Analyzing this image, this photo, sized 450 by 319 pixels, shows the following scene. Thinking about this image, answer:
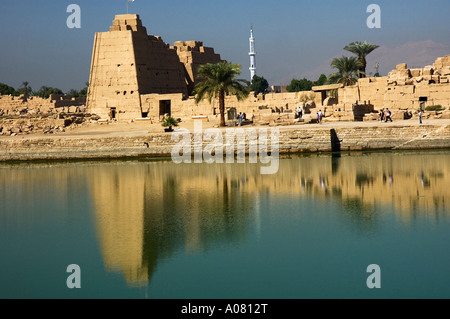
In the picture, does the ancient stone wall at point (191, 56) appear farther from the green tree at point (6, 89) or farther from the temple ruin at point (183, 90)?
the green tree at point (6, 89)

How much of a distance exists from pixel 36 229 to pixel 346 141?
1420cm

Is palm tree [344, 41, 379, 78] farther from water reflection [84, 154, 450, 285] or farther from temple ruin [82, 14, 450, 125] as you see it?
water reflection [84, 154, 450, 285]

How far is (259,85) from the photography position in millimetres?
77250

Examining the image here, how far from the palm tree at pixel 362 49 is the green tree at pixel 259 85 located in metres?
41.4

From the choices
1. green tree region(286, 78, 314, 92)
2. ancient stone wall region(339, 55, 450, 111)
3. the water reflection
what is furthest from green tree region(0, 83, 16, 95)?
the water reflection

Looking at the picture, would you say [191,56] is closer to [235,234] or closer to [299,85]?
[299,85]

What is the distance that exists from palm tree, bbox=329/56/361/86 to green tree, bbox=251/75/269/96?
138ft

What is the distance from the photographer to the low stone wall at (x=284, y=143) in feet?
74.4

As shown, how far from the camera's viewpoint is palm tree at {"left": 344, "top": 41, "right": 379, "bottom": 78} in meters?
34.3

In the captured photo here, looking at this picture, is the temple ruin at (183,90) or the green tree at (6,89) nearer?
the temple ruin at (183,90)
